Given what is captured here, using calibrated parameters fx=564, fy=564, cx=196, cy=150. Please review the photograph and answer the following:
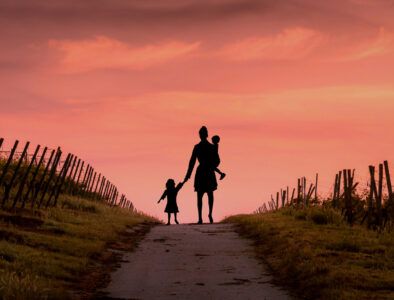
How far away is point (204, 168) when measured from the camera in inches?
688

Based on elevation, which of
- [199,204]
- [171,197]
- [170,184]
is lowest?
[199,204]

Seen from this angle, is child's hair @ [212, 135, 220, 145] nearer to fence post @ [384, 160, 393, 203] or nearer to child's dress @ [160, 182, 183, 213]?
child's dress @ [160, 182, 183, 213]

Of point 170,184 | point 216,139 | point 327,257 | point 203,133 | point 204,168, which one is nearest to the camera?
point 327,257

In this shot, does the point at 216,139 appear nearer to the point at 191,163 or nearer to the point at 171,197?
the point at 191,163

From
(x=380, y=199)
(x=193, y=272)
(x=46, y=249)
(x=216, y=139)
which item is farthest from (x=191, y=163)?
(x=193, y=272)

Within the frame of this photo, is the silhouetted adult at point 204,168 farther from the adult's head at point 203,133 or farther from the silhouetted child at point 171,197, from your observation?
the silhouetted child at point 171,197

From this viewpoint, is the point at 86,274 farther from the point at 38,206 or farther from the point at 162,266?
the point at 38,206

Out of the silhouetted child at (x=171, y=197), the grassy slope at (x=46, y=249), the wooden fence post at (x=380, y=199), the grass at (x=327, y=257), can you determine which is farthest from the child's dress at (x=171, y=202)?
the wooden fence post at (x=380, y=199)

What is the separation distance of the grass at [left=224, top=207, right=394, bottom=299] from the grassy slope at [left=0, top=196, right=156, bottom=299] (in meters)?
3.32

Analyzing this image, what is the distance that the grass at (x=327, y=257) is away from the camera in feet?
25.6

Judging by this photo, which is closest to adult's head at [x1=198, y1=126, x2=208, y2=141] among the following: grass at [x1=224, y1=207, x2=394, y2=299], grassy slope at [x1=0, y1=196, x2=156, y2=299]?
grass at [x1=224, y1=207, x2=394, y2=299]

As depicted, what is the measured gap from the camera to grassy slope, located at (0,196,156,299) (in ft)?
24.4

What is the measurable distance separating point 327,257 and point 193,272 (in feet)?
7.90

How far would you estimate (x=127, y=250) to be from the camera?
11.8 metres
